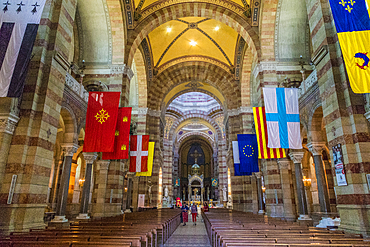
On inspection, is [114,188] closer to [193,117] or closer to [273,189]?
[273,189]

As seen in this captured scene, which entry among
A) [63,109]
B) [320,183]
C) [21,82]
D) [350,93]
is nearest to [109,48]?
[63,109]

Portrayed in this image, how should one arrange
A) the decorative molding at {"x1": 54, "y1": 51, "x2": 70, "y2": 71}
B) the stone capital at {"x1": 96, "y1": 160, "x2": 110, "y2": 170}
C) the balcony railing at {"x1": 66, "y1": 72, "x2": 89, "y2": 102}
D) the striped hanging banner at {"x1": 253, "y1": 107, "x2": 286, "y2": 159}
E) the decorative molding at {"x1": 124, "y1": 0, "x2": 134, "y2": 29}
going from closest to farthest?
the decorative molding at {"x1": 54, "y1": 51, "x2": 70, "y2": 71}, the balcony railing at {"x1": 66, "y1": 72, "x2": 89, "y2": 102}, the striped hanging banner at {"x1": 253, "y1": 107, "x2": 286, "y2": 159}, the stone capital at {"x1": 96, "y1": 160, "x2": 110, "y2": 170}, the decorative molding at {"x1": 124, "y1": 0, "x2": 134, "y2": 29}

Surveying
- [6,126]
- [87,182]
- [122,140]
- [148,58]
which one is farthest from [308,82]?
[148,58]

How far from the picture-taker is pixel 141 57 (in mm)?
18453

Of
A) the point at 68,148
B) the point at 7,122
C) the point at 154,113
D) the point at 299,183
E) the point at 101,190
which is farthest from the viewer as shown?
the point at 154,113

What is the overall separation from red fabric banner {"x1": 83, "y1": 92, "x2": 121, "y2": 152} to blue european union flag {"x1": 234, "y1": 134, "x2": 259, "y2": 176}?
23.9 ft

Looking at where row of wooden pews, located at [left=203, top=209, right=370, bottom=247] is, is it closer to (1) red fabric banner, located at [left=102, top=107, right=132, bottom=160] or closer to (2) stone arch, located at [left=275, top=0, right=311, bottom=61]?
(1) red fabric banner, located at [left=102, top=107, right=132, bottom=160]

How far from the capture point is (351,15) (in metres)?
5.95

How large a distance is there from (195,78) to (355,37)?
17173 millimetres

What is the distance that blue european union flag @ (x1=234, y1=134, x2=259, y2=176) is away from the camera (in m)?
13.3

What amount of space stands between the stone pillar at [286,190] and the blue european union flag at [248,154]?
1938 millimetres

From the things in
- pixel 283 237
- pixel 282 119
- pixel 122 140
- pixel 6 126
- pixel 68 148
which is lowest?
pixel 283 237

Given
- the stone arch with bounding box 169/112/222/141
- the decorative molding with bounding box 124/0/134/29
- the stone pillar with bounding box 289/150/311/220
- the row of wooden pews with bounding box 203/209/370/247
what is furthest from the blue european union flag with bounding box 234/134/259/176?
the stone arch with bounding box 169/112/222/141

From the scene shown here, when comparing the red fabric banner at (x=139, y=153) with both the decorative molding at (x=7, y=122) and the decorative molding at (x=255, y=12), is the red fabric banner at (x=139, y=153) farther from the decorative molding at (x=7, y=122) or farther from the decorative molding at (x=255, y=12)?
the decorative molding at (x=255, y=12)
